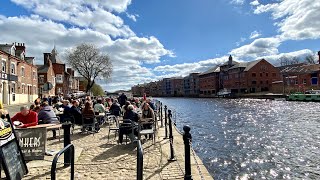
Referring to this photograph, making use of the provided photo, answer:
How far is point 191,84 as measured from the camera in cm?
15825

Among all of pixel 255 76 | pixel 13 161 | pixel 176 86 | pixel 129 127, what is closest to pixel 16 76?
pixel 129 127

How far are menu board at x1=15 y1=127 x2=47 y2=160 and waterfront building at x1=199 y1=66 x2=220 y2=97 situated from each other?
11620 cm

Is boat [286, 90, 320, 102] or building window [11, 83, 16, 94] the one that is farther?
boat [286, 90, 320, 102]

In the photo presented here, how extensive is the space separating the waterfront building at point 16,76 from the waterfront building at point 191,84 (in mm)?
99887

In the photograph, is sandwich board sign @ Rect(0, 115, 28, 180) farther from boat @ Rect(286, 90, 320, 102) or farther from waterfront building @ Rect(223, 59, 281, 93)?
waterfront building @ Rect(223, 59, 281, 93)

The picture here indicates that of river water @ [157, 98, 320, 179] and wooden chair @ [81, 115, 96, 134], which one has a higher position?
wooden chair @ [81, 115, 96, 134]

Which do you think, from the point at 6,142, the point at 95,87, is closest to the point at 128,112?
the point at 6,142

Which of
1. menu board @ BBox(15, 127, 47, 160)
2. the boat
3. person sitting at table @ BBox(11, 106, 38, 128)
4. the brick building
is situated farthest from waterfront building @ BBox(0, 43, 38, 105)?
the brick building

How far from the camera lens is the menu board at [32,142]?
24.6 feet

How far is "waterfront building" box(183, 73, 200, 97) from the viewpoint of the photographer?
150 metres

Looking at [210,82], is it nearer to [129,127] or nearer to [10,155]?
[129,127]

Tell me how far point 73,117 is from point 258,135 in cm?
1127

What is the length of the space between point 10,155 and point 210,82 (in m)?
123

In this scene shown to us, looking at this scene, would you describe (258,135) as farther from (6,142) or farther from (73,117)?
(6,142)
